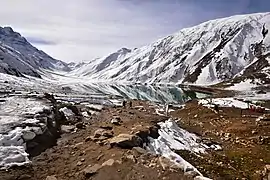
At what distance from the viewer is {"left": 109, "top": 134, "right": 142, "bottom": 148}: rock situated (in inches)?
763

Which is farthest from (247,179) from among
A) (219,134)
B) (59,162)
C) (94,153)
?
(219,134)

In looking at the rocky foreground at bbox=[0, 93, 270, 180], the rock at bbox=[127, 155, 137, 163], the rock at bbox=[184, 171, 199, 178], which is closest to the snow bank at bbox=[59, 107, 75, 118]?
the rocky foreground at bbox=[0, 93, 270, 180]

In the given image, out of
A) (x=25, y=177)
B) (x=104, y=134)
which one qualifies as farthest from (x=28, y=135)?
(x=25, y=177)

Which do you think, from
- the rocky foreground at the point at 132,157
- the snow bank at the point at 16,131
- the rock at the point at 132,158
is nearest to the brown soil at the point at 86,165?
the rocky foreground at the point at 132,157

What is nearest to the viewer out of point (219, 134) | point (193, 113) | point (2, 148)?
point (2, 148)

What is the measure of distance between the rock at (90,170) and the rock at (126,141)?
7.78ft

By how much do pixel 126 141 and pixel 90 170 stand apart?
3.23 meters

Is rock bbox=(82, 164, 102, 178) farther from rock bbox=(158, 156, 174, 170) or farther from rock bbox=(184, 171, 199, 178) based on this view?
rock bbox=(184, 171, 199, 178)

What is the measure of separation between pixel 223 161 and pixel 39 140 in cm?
1214

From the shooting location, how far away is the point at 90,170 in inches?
666

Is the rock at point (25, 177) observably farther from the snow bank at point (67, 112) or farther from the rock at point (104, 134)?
the snow bank at point (67, 112)

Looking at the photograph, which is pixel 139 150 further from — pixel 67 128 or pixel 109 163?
pixel 67 128

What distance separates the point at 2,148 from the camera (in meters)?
18.4

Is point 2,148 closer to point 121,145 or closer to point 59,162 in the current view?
point 59,162
